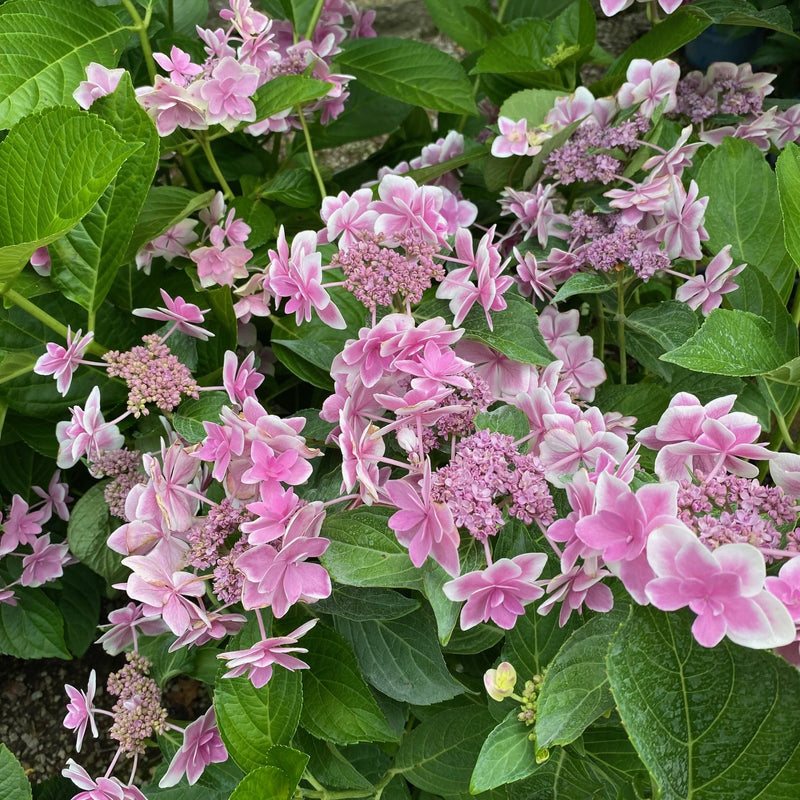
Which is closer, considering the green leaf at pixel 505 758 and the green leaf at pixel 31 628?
the green leaf at pixel 505 758

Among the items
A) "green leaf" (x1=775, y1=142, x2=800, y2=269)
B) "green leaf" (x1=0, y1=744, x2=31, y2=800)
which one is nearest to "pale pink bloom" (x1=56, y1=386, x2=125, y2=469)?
"green leaf" (x1=0, y1=744, x2=31, y2=800)

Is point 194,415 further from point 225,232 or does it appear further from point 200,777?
point 200,777

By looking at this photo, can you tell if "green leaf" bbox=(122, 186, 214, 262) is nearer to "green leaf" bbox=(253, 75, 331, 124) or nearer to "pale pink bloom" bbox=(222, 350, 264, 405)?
"green leaf" bbox=(253, 75, 331, 124)

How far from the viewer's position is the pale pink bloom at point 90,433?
32.3 inches

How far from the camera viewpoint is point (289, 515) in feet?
2.15

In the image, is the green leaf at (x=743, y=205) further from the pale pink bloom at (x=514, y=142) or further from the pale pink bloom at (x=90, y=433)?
the pale pink bloom at (x=90, y=433)

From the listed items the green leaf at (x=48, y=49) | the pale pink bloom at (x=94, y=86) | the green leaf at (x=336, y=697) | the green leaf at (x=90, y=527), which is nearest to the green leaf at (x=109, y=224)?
the pale pink bloom at (x=94, y=86)

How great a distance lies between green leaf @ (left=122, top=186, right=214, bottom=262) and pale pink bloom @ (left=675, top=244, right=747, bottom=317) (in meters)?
0.64

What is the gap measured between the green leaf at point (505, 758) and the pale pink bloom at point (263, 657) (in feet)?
A: 0.57

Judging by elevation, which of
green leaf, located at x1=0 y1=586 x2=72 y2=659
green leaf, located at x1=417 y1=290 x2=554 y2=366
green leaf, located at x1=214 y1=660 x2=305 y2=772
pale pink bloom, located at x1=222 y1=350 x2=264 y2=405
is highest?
pale pink bloom, located at x1=222 y1=350 x2=264 y2=405

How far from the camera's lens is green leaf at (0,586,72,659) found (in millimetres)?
1223

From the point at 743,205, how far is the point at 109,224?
0.80 meters

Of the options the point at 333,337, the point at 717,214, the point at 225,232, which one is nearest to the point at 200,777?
the point at 333,337

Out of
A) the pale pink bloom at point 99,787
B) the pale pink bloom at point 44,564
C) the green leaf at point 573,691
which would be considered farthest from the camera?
the pale pink bloom at point 44,564
